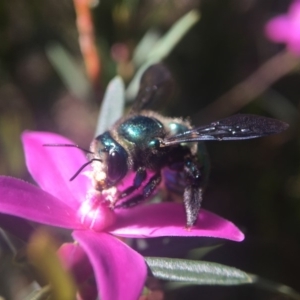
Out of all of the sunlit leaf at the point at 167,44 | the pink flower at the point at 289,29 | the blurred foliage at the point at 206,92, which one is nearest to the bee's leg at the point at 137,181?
the blurred foliage at the point at 206,92

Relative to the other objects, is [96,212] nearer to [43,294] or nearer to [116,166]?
[116,166]

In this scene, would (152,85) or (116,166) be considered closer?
(116,166)

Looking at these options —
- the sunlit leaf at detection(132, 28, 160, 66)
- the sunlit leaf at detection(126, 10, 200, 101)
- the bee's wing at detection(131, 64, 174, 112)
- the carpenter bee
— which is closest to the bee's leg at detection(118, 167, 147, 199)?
the carpenter bee

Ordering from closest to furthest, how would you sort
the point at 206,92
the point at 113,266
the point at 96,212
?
the point at 113,266, the point at 96,212, the point at 206,92

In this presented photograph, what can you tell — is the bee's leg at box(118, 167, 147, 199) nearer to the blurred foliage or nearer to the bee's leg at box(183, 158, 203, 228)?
the bee's leg at box(183, 158, 203, 228)

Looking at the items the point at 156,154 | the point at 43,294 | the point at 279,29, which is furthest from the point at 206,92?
the point at 43,294

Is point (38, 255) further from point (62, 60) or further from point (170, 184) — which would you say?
point (62, 60)

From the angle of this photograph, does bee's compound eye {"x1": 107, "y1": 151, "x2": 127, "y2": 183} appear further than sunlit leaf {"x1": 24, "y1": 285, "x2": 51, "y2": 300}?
Yes
